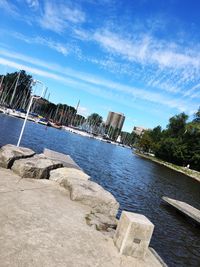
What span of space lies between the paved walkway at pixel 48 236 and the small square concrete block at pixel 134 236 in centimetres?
21

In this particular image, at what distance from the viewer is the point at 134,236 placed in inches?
300

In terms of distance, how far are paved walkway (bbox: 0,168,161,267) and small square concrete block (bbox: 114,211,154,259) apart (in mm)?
215

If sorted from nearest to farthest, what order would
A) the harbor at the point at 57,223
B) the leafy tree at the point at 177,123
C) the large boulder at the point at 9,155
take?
the harbor at the point at 57,223 → the large boulder at the point at 9,155 → the leafy tree at the point at 177,123

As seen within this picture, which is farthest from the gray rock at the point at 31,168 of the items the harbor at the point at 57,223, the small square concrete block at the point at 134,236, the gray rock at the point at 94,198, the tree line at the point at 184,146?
the tree line at the point at 184,146

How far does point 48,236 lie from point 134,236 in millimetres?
2216

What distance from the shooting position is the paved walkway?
659cm

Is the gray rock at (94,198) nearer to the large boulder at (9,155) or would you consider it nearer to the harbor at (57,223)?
the harbor at (57,223)

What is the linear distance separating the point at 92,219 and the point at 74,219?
0.65m

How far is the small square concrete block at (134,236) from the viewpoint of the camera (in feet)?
24.9

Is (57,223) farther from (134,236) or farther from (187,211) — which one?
(187,211)

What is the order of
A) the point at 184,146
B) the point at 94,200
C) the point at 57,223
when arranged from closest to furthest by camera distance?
the point at 57,223
the point at 94,200
the point at 184,146

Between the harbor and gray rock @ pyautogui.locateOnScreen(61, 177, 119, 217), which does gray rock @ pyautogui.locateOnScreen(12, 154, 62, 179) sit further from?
gray rock @ pyautogui.locateOnScreen(61, 177, 119, 217)

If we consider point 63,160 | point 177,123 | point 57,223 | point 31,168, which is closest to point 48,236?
point 57,223

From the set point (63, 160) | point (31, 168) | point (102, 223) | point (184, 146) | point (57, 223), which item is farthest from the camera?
point (184, 146)
